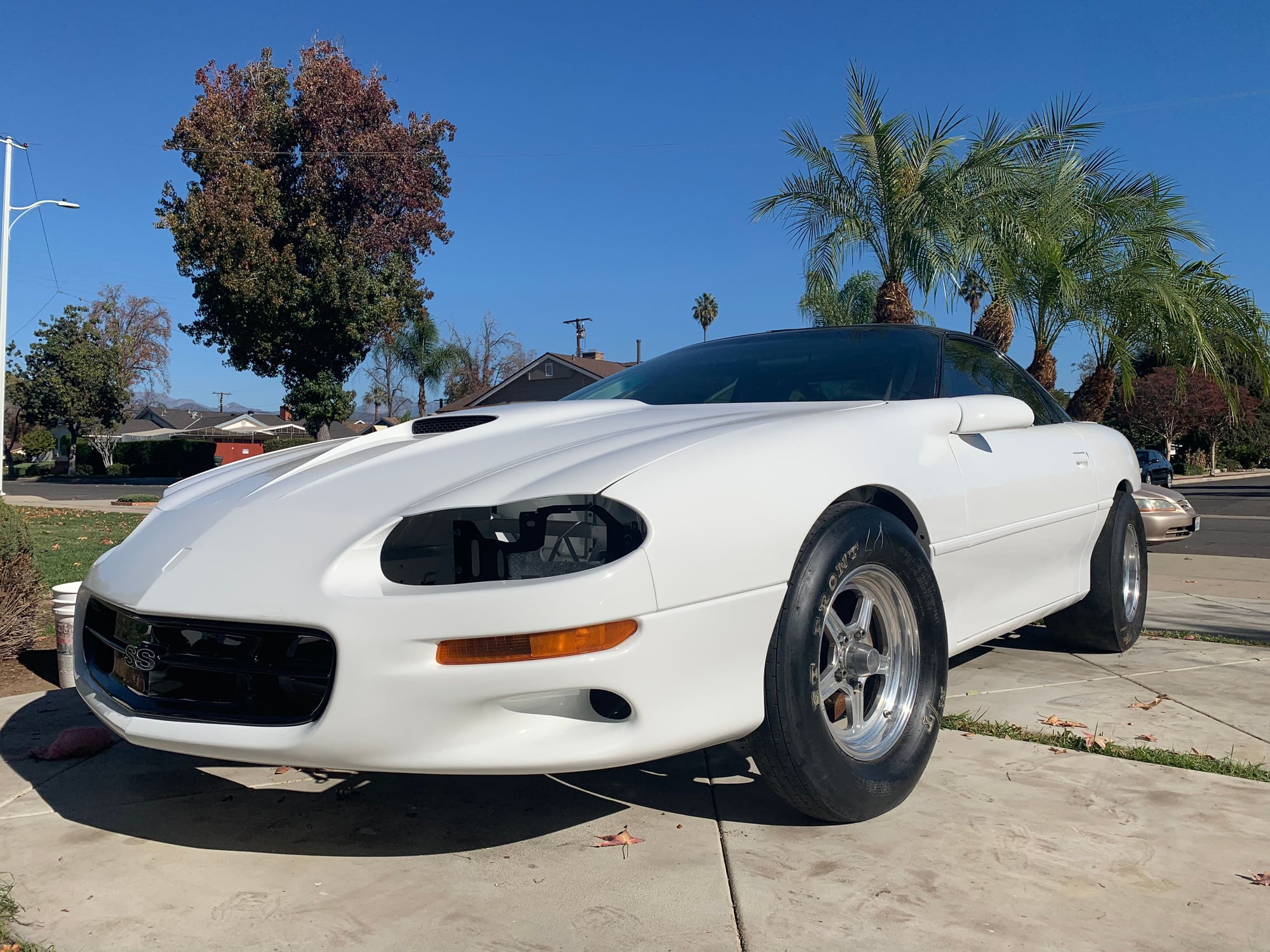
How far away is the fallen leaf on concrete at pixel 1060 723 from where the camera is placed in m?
3.39

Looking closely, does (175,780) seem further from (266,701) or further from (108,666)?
(266,701)

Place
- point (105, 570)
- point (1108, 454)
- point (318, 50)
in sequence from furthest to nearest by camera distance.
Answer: point (318, 50)
point (1108, 454)
point (105, 570)

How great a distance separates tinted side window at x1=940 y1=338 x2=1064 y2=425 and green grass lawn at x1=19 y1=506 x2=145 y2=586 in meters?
4.38

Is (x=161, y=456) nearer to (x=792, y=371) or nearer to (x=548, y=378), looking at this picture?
(x=548, y=378)

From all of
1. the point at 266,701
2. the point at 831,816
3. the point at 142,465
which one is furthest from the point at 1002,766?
the point at 142,465

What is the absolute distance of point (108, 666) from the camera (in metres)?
2.49

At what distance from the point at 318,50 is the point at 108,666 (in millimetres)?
27193

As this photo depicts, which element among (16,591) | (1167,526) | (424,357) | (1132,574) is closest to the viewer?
(16,591)

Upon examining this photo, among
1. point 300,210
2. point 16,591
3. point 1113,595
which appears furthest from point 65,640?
point 300,210

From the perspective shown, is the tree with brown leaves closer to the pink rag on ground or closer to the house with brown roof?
the house with brown roof

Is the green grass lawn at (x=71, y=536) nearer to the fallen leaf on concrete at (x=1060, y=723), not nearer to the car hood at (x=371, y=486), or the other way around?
the car hood at (x=371, y=486)

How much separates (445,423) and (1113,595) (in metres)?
3.10

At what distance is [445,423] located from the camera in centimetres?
290

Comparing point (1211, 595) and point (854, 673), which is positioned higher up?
point (854, 673)
